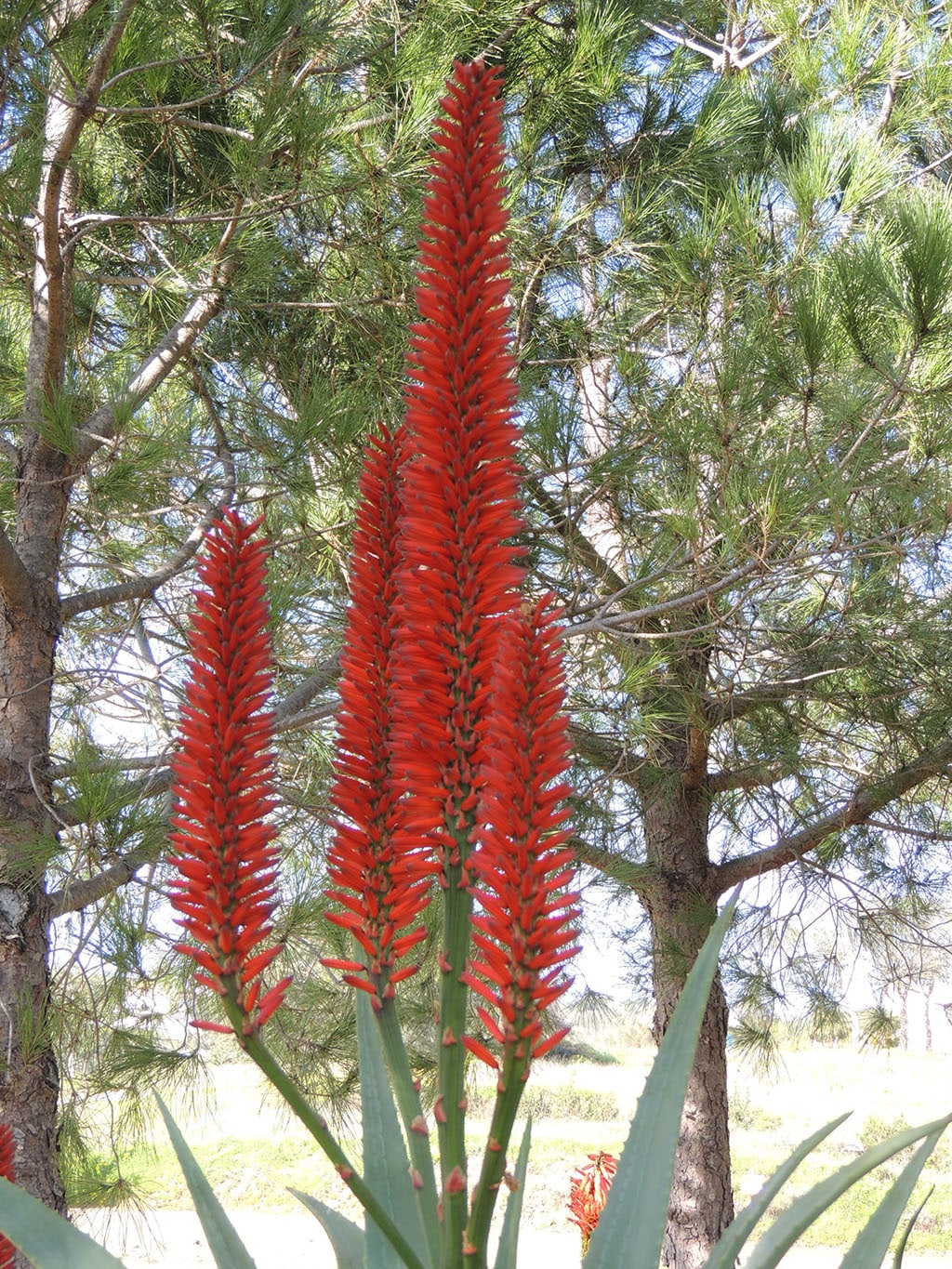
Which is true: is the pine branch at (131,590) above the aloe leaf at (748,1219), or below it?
above

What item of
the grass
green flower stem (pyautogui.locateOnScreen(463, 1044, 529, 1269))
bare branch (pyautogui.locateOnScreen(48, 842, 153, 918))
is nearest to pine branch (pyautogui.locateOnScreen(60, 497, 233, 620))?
bare branch (pyautogui.locateOnScreen(48, 842, 153, 918))

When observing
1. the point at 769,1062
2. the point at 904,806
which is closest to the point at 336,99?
the point at 904,806

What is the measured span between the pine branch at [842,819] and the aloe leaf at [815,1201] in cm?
347

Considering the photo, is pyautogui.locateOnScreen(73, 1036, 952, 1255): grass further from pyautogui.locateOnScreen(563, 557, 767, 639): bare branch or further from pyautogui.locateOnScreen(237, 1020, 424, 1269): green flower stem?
pyautogui.locateOnScreen(237, 1020, 424, 1269): green flower stem

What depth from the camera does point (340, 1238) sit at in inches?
25.0

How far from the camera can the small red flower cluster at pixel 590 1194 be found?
1.96 m

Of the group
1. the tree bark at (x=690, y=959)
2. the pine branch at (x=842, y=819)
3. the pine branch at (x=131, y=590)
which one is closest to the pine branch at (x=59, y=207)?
the pine branch at (x=131, y=590)

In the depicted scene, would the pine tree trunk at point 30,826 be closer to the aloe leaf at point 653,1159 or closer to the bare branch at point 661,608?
the bare branch at point 661,608

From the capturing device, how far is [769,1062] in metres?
5.07

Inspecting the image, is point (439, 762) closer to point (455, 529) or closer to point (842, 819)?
point (455, 529)

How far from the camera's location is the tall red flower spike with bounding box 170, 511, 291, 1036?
1.41 feet

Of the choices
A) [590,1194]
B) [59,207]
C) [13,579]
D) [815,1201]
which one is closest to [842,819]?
[590,1194]

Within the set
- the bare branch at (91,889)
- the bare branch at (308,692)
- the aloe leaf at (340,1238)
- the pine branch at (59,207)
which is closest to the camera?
the aloe leaf at (340,1238)

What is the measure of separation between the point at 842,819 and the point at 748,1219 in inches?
147
